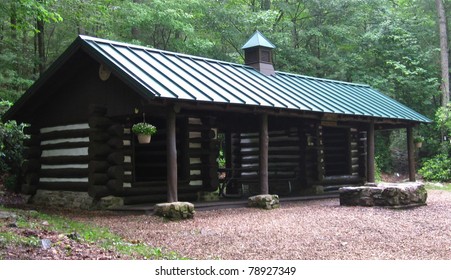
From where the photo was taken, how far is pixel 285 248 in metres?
7.54

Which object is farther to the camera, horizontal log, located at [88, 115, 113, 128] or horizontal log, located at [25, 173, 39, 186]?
horizontal log, located at [25, 173, 39, 186]

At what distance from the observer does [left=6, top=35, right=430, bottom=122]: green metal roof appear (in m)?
11.6

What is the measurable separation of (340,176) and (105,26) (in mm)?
13616

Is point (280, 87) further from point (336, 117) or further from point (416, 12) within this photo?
point (416, 12)

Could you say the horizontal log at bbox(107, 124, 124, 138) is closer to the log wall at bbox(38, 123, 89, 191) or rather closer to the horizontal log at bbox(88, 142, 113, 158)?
the horizontal log at bbox(88, 142, 113, 158)

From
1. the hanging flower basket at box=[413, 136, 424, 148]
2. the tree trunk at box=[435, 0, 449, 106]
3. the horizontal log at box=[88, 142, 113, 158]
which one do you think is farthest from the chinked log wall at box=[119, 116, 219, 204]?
the tree trunk at box=[435, 0, 449, 106]

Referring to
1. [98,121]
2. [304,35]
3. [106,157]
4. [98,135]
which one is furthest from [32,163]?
[304,35]

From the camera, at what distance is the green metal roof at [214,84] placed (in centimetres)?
1162

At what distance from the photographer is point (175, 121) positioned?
43.9ft

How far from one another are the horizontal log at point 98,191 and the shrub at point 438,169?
1925cm

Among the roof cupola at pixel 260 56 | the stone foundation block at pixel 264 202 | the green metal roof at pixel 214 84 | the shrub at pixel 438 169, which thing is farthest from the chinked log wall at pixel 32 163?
the shrub at pixel 438 169

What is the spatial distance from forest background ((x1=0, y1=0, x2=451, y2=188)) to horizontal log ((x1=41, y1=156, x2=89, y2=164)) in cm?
758

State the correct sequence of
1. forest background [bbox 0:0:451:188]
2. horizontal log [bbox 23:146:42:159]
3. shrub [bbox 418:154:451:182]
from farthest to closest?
shrub [bbox 418:154:451:182]
forest background [bbox 0:0:451:188]
horizontal log [bbox 23:146:42:159]
